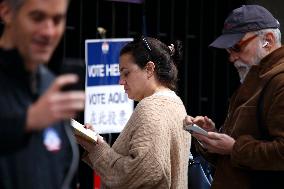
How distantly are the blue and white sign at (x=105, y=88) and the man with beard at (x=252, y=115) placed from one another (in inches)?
85.7

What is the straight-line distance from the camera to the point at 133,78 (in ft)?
14.9

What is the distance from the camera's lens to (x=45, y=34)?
2.21 metres

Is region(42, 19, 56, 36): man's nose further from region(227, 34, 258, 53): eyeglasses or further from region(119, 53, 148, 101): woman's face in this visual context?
region(119, 53, 148, 101): woman's face

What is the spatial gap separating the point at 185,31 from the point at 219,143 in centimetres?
359

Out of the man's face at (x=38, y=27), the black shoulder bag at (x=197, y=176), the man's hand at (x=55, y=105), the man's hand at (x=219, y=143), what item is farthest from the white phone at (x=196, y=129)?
the man's hand at (x=55, y=105)

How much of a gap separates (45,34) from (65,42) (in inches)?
182

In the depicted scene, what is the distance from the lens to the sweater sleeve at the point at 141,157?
4.15 m

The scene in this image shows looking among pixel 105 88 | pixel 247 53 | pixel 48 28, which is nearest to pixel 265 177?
pixel 247 53

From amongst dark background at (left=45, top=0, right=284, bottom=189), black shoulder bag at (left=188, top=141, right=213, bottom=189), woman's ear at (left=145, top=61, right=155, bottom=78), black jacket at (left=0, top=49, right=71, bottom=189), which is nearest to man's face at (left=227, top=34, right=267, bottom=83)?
woman's ear at (left=145, top=61, right=155, bottom=78)

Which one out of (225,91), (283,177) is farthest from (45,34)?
(225,91)

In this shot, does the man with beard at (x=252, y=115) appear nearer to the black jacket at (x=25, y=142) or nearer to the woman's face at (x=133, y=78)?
the woman's face at (x=133, y=78)

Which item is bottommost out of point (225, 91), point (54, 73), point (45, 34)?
point (225, 91)

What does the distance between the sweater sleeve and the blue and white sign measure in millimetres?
1997

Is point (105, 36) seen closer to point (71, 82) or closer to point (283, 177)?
point (283, 177)
